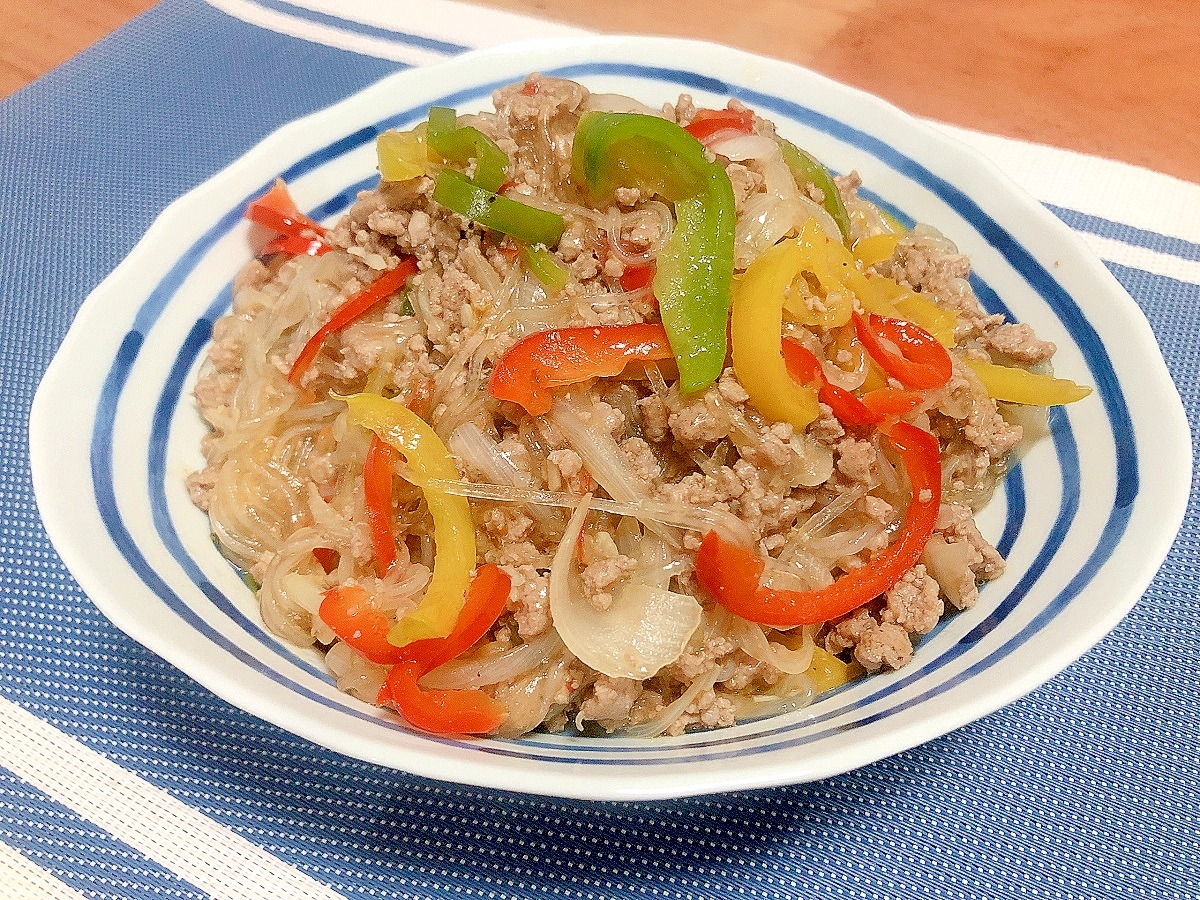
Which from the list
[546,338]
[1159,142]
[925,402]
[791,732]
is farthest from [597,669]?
[1159,142]

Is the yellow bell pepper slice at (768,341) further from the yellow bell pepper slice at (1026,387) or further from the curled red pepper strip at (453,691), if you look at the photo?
the curled red pepper strip at (453,691)

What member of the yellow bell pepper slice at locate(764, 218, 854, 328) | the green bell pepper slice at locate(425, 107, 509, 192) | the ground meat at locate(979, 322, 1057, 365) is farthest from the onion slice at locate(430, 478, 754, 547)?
the ground meat at locate(979, 322, 1057, 365)

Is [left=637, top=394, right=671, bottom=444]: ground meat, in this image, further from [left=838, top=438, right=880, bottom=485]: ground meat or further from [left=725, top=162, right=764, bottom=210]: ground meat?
[left=725, top=162, right=764, bottom=210]: ground meat

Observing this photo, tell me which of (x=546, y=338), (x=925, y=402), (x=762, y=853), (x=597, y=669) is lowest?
(x=762, y=853)

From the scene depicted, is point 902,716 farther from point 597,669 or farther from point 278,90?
point 278,90

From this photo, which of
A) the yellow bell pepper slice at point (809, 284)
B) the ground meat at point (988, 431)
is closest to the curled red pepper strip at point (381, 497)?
the yellow bell pepper slice at point (809, 284)

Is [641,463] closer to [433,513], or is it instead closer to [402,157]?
[433,513]
